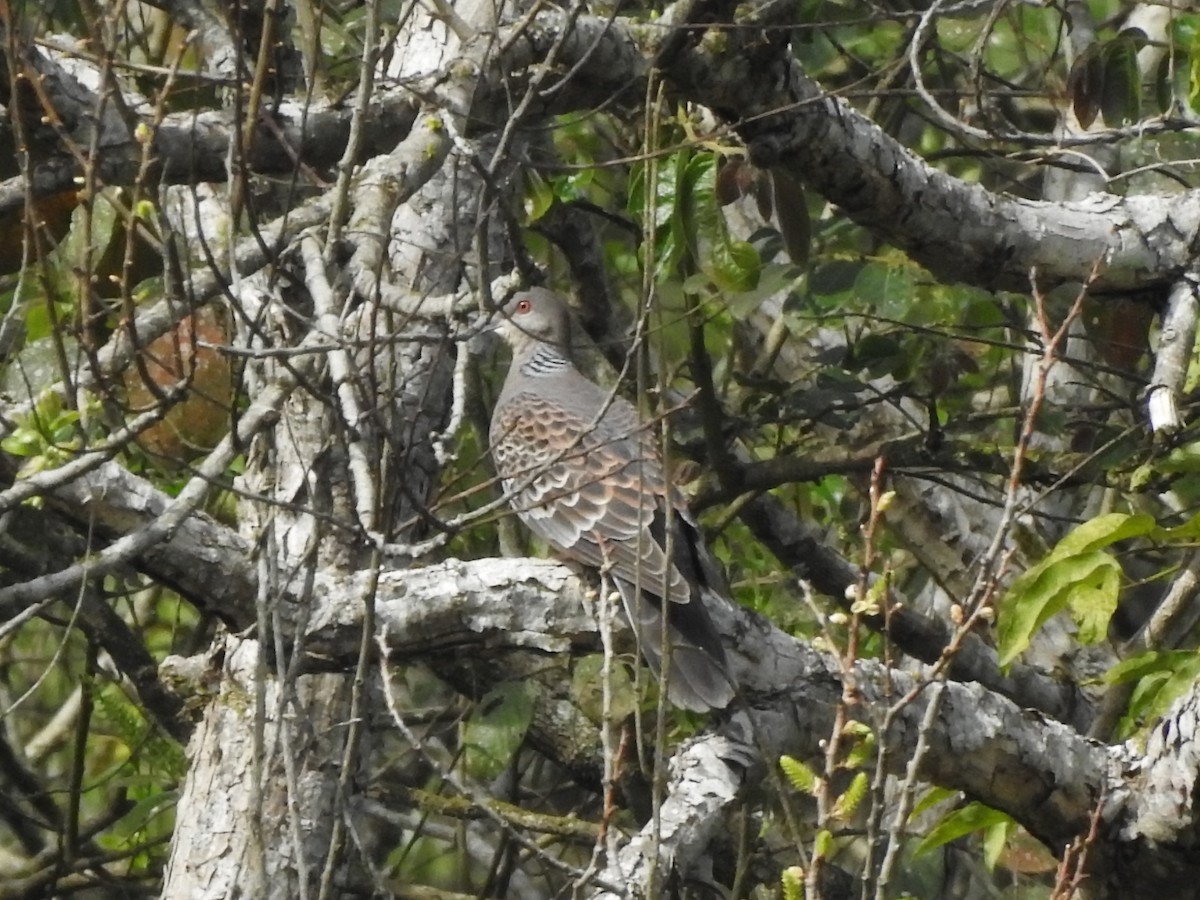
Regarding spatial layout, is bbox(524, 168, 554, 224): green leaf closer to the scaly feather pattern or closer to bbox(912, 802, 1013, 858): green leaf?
the scaly feather pattern

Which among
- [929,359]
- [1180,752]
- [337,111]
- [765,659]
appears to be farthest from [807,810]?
[337,111]

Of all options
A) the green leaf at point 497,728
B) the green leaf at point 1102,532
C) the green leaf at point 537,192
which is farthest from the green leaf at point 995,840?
the green leaf at point 537,192

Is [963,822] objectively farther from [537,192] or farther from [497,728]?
[537,192]

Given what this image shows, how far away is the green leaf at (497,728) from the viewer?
13.5ft

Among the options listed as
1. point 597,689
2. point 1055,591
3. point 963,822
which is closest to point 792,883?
point 1055,591

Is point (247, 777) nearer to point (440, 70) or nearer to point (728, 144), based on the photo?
point (440, 70)

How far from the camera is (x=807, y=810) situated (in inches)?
219

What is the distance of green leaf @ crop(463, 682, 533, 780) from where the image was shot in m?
4.13

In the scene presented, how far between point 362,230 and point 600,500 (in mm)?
1821

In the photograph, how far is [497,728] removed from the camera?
416 cm

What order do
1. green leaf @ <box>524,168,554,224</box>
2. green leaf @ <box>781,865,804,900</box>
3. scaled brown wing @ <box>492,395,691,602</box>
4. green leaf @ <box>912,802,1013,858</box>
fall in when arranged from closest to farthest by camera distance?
green leaf @ <box>781,865,804,900</box>
green leaf @ <box>912,802,1013,858</box>
green leaf @ <box>524,168,554,224</box>
scaled brown wing @ <box>492,395,691,602</box>

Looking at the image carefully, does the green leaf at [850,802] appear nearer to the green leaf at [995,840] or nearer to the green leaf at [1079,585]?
the green leaf at [1079,585]

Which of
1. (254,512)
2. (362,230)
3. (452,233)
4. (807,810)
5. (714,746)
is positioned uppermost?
(362,230)

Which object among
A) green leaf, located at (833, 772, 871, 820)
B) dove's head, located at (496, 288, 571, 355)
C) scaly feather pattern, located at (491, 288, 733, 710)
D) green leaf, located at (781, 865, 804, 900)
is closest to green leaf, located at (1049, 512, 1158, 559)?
scaly feather pattern, located at (491, 288, 733, 710)
